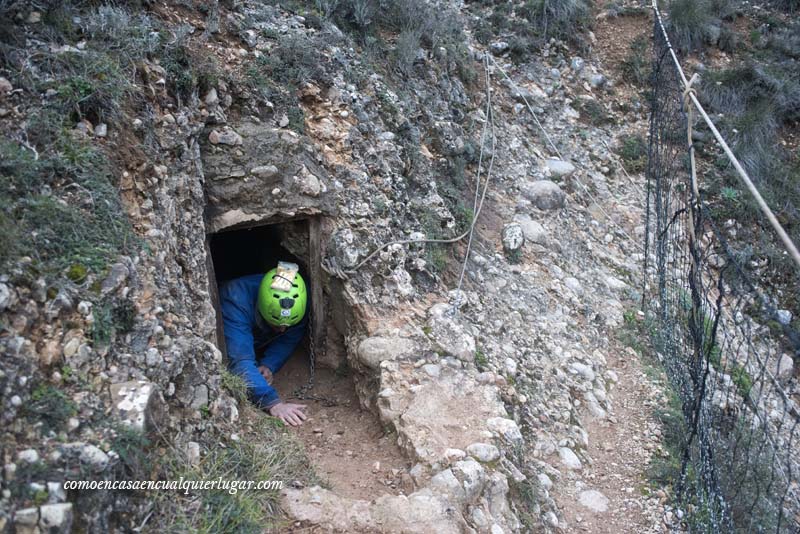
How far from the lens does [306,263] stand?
4219 millimetres

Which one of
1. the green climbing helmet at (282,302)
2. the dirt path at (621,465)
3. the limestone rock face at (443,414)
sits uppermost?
the green climbing helmet at (282,302)

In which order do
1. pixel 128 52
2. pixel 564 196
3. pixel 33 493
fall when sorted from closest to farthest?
pixel 33 493, pixel 128 52, pixel 564 196

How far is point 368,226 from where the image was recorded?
4.09 m

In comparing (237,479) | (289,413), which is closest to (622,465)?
(289,413)

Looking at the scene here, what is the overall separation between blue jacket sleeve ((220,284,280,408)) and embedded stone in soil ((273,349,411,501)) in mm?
309

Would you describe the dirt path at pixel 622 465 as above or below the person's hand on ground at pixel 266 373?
below

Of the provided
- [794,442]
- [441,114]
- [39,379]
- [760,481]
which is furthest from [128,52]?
[794,442]

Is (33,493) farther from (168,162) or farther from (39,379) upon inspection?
(168,162)

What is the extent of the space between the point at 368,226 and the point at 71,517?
2.51 meters

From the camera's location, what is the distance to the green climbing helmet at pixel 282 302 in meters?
3.95

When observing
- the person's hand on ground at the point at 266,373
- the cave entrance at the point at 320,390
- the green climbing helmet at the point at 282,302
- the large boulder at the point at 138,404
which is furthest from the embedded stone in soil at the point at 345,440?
the large boulder at the point at 138,404

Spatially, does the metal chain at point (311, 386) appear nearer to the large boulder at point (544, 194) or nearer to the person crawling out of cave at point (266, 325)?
the person crawling out of cave at point (266, 325)

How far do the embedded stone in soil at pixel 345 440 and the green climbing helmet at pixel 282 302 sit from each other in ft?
1.54

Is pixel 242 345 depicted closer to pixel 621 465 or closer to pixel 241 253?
pixel 241 253
